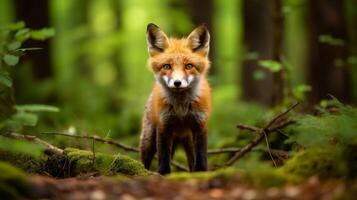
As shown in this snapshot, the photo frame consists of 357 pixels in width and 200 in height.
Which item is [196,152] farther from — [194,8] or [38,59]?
[194,8]

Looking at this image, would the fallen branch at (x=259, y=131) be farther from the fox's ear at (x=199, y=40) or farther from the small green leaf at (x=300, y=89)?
the fox's ear at (x=199, y=40)

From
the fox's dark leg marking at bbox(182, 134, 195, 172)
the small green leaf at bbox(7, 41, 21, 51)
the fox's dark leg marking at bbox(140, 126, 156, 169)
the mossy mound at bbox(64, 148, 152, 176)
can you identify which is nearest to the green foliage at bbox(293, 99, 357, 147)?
the mossy mound at bbox(64, 148, 152, 176)

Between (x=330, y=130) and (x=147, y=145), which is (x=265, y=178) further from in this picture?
(x=147, y=145)

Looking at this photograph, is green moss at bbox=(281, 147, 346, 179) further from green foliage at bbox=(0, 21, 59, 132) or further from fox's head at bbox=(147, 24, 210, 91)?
green foliage at bbox=(0, 21, 59, 132)

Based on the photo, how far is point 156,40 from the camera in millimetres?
8039

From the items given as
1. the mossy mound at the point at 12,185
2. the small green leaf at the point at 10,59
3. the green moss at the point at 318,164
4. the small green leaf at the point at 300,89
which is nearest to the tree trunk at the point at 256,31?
the small green leaf at the point at 300,89

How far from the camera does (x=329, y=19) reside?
1239 cm

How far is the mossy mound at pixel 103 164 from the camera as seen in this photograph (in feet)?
20.7

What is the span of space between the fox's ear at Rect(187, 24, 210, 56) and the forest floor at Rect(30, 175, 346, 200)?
125 inches

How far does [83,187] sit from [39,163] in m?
2.04

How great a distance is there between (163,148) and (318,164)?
292 centimetres

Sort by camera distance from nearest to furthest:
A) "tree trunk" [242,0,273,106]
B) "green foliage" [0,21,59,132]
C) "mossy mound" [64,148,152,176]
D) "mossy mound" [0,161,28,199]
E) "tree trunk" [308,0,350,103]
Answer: "mossy mound" [0,161,28,199] < "green foliage" [0,21,59,132] < "mossy mound" [64,148,152,176] < "tree trunk" [308,0,350,103] < "tree trunk" [242,0,273,106]

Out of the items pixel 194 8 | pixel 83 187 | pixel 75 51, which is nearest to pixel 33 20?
pixel 194 8

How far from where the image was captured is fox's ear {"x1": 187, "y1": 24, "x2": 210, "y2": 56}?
788cm
